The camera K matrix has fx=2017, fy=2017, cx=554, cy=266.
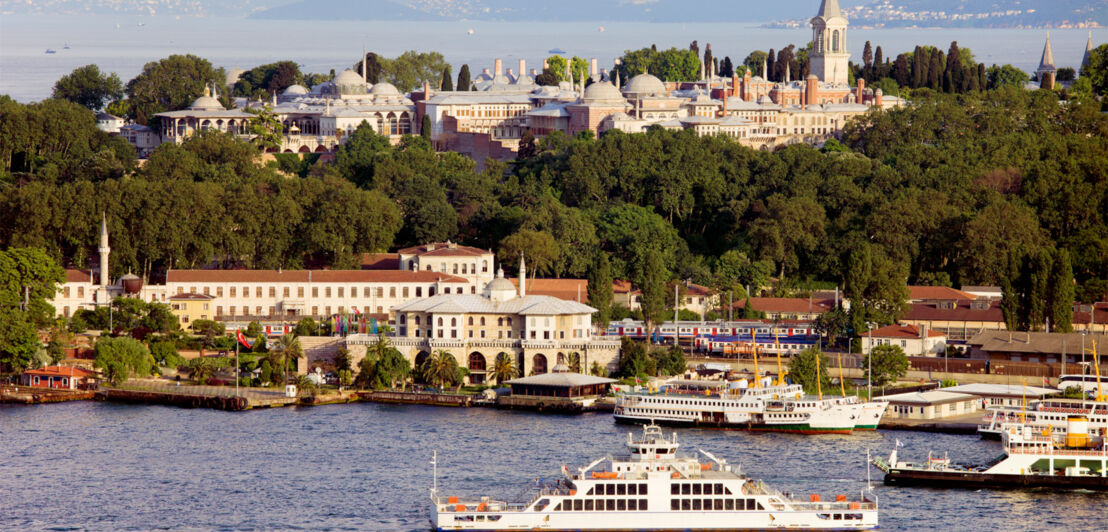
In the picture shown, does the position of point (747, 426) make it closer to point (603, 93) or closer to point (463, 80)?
point (603, 93)

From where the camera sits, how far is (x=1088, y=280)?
3233 inches

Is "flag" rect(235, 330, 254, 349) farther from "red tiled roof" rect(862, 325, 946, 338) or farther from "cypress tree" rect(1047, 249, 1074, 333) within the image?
"cypress tree" rect(1047, 249, 1074, 333)

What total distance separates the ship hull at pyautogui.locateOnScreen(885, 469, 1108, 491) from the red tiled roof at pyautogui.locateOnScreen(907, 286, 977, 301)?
27214 millimetres

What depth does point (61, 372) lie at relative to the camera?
70375 millimetres

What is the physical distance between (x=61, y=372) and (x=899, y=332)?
30337 millimetres

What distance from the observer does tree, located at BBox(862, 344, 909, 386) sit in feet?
228

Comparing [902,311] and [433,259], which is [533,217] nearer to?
[433,259]

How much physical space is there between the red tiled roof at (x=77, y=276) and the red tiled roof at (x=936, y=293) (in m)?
33.2

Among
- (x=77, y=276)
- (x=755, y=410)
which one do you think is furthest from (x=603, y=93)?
(x=755, y=410)

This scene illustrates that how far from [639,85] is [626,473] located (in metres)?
82.7

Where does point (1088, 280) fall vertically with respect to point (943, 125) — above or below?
below

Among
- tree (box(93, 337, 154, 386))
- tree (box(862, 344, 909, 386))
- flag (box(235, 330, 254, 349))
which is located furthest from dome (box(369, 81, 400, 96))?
tree (box(862, 344, 909, 386))

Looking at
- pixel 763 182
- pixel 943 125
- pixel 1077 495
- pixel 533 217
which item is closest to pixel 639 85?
pixel 943 125

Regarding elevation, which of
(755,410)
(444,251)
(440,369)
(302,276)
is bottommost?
(755,410)
